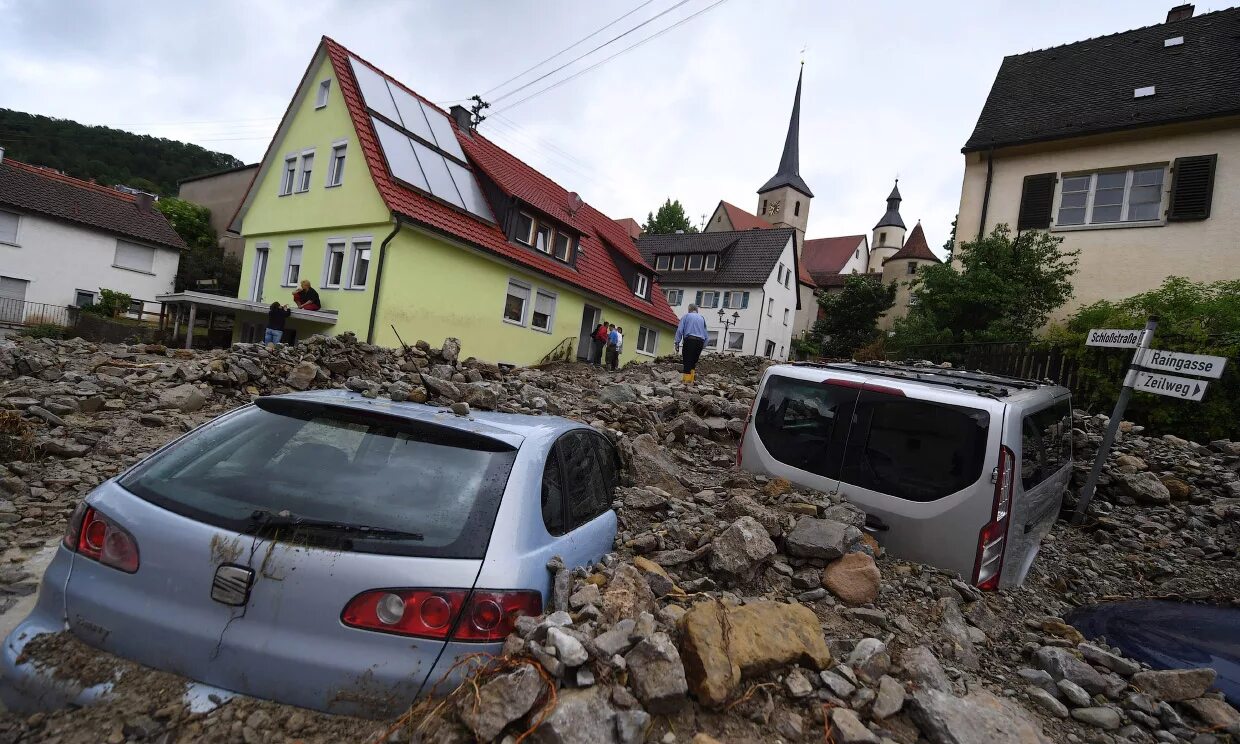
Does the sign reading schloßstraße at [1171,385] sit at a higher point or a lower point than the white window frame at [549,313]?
lower

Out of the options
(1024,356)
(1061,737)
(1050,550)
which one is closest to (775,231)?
(1024,356)

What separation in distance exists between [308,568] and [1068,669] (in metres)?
3.42

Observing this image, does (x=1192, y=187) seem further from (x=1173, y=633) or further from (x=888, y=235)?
(x=888, y=235)

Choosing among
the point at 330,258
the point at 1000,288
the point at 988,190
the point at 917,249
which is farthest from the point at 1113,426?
the point at 917,249

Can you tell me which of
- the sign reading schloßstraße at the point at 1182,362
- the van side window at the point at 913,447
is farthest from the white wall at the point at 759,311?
the van side window at the point at 913,447

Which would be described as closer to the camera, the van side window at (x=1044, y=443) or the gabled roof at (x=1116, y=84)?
the van side window at (x=1044, y=443)

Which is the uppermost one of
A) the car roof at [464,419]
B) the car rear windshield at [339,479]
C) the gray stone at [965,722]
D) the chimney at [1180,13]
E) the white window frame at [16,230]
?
the chimney at [1180,13]

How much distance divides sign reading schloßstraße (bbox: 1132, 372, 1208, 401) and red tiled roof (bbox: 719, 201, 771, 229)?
60963 millimetres

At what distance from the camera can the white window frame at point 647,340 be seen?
26.8 meters

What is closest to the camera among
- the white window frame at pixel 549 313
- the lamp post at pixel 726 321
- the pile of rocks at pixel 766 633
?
the pile of rocks at pixel 766 633

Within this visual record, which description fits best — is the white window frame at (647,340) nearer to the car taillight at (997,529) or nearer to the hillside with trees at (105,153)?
the car taillight at (997,529)

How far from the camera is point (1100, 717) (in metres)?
2.53

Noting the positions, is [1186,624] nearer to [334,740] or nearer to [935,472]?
[935,472]

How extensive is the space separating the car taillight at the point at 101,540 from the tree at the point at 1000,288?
16.4 metres
